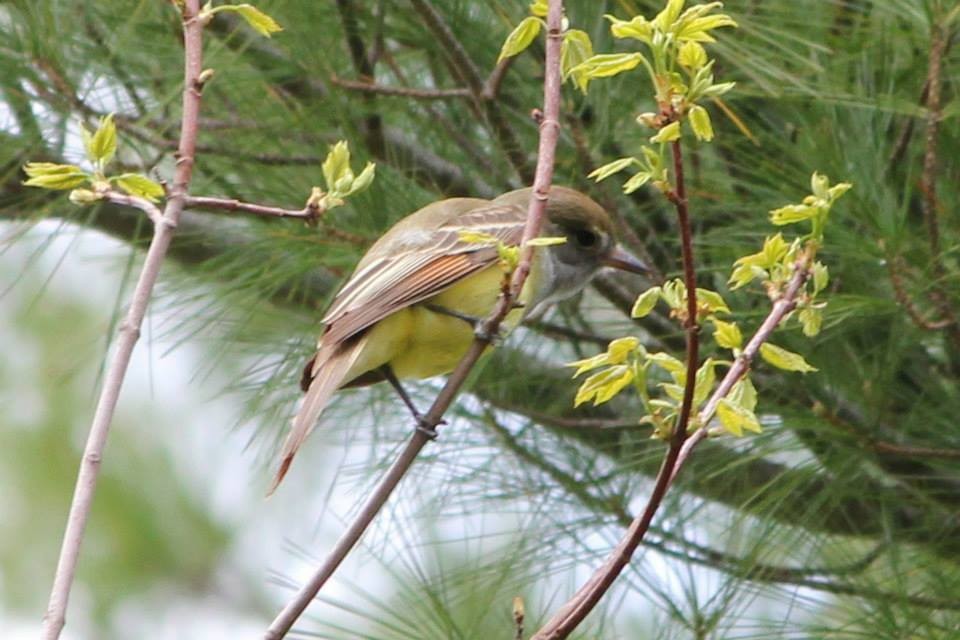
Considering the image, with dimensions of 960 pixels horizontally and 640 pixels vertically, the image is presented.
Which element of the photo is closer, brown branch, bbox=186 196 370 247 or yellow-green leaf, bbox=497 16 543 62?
brown branch, bbox=186 196 370 247

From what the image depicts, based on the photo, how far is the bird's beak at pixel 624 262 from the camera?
8.45 ft

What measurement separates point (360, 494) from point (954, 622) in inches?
44.0

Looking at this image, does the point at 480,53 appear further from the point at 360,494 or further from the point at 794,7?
the point at 360,494

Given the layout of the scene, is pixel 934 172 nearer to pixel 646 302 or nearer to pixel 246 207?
pixel 646 302

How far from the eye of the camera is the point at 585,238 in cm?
261

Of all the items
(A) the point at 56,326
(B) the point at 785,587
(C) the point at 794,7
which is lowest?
(A) the point at 56,326

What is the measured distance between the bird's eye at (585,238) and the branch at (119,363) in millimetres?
1286

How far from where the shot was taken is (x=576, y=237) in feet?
8.55

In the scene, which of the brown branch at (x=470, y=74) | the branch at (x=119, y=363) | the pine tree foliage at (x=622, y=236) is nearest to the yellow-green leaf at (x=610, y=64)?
the branch at (x=119, y=363)

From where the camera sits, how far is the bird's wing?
2217 mm

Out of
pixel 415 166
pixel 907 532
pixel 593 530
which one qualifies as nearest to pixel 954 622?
pixel 907 532

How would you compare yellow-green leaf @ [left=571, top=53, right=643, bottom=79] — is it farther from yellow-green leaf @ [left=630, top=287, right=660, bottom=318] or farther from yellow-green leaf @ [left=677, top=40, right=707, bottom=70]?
yellow-green leaf @ [left=630, top=287, right=660, bottom=318]

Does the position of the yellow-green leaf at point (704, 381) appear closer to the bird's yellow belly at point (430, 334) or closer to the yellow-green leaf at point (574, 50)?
the yellow-green leaf at point (574, 50)

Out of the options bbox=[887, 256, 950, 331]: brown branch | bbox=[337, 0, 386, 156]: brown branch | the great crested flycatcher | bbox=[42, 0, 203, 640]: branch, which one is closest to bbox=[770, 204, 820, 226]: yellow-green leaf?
bbox=[42, 0, 203, 640]: branch
